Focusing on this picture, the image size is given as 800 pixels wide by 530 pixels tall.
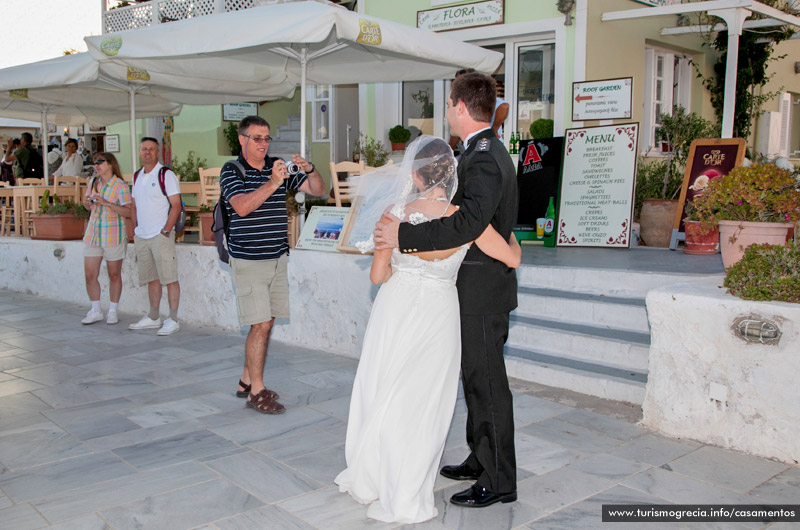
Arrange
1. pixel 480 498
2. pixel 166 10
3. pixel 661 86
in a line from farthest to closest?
pixel 166 10
pixel 661 86
pixel 480 498

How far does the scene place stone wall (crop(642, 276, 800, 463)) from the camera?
3.72m

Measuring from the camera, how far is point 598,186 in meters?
8.59

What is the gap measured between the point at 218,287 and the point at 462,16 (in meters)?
5.34

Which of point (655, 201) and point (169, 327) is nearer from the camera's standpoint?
point (169, 327)

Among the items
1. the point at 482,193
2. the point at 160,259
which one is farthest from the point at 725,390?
the point at 160,259

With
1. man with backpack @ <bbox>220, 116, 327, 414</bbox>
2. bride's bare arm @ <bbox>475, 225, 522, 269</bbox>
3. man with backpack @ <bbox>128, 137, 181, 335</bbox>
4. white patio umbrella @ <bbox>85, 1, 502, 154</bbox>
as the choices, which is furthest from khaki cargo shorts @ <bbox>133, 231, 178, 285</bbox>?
bride's bare arm @ <bbox>475, 225, 522, 269</bbox>

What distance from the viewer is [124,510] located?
329 centimetres

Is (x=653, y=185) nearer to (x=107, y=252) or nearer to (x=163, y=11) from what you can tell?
→ (x=107, y=252)

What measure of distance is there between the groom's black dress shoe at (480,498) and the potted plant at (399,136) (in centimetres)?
826

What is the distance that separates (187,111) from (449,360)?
13.8 meters

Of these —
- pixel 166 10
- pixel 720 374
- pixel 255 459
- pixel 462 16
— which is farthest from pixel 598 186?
pixel 166 10

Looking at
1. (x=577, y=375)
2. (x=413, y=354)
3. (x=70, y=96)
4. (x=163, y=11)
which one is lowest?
(x=577, y=375)

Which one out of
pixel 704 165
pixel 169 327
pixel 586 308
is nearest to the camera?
pixel 586 308

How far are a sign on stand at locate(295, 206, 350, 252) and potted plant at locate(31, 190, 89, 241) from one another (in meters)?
4.44
